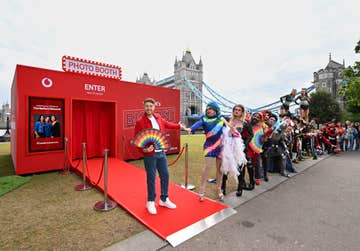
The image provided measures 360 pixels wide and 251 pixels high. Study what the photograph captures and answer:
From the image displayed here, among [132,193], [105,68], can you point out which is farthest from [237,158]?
[105,68]

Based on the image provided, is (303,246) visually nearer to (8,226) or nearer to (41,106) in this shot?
(8,226)

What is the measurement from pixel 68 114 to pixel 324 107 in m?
33.0

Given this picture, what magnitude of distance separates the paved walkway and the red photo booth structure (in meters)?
4.41

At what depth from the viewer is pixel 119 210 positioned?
284 centimetres

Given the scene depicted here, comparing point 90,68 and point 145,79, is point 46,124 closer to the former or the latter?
point 90,68

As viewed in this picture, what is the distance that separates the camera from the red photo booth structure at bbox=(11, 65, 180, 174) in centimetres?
465

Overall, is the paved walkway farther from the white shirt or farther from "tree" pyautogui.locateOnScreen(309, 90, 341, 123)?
"tree" pyautogui.locateOnScreen(309, 90, 341, 123)

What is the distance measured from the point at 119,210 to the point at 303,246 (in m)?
2.56

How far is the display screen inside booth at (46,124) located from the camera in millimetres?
4766

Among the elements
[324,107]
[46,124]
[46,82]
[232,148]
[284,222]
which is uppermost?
[324,107]

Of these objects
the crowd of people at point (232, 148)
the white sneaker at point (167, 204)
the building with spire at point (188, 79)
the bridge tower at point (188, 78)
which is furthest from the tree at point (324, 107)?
the bridge tower at point (188, 78)

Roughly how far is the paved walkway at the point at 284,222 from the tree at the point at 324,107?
28.2 m

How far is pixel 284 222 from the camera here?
2492 millimetres

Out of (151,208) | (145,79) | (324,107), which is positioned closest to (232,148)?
(151,208)
